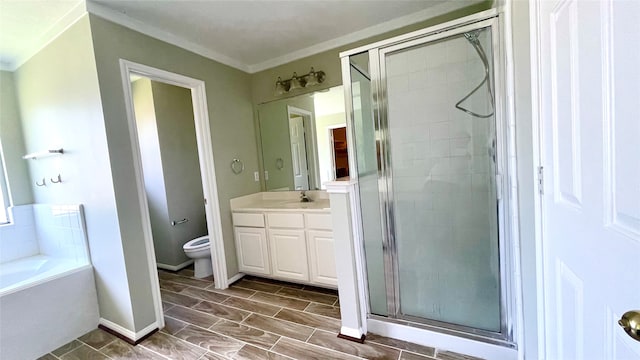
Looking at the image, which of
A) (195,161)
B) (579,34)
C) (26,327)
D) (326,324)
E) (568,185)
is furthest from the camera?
(195,161)

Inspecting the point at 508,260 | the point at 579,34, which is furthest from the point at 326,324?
the point at 579,34

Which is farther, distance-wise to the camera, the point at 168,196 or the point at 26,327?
the point at 168,196

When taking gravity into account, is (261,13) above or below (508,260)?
above

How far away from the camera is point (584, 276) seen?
0.75m

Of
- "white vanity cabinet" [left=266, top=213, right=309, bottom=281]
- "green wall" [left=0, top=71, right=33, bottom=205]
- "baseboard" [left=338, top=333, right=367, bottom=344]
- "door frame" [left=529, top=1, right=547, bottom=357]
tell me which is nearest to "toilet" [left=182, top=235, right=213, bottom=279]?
"white vanity cabinet" [left=266, top=213, right=309, bottom=281]

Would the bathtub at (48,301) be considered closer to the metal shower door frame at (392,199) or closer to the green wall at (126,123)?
the green wall at (126,123)

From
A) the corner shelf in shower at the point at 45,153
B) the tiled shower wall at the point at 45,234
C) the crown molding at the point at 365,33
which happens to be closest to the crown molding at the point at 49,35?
the corner shelf in shower at the point at 45,153

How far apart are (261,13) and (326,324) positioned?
8.02 feet

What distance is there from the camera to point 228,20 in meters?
2.03

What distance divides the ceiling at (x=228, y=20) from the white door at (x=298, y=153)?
77cm

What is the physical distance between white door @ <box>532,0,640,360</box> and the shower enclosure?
62 cm

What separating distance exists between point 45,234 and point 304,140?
273cm

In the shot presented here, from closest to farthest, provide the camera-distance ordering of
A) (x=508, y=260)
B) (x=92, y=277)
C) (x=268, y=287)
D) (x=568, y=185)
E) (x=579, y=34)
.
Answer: (x=579, y=34)
(x=568, y=185)
(x=508, y=260)
(x=92, y=277)
(x=268, y=287)

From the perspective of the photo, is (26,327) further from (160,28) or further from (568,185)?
(568,185)
